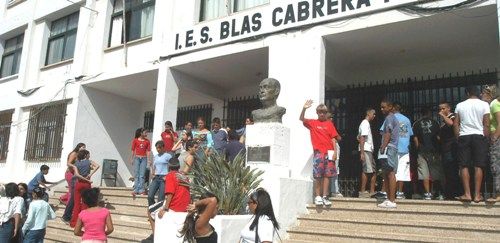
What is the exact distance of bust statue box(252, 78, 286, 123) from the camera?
7211 mm

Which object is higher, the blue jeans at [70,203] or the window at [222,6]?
the window at [222,6]

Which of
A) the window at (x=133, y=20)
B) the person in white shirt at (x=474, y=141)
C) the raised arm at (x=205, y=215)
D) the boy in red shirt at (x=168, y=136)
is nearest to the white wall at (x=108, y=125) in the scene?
the window at (x=133, y=20)

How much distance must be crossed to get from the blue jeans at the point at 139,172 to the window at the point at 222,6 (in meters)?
3.78

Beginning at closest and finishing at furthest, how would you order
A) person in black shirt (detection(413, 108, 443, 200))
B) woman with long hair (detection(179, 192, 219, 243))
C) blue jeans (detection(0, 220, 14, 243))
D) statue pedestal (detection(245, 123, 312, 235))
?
woman with long hair (detection(179, 192, 219, 243)) < statue pedestal (detection(245, 123, 312, 235)) < blue jeans (detection(0, 220, 14, 243)) < person in black shirt (detection(413, 108, 443, 200))

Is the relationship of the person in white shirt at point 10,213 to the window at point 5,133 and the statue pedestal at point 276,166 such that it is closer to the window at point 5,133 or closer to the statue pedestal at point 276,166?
the statue pedestal at point 276,166

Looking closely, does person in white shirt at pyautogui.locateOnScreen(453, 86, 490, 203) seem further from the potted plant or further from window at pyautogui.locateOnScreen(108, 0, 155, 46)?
window at pyautogui.locateOnScreen(108, 0, 155, 46)

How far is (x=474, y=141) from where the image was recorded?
615cm

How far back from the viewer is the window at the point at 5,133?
15609 millimetres

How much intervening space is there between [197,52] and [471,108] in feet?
20.8

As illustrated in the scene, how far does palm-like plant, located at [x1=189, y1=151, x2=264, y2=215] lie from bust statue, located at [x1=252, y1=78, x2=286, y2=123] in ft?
2.46

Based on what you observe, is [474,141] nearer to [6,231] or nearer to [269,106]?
[269,106]

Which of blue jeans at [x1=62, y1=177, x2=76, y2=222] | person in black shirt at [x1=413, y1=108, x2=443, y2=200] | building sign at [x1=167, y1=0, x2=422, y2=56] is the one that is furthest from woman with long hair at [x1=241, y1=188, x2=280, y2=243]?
blue jeans at [x1=62, y1=177, x2=76, y2=222]

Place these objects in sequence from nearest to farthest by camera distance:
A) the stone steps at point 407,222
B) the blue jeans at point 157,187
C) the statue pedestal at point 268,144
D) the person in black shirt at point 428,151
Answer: the stone steps at point 407,222, the statue pedestal at point 268,144, the person in black shirt at point 428,151, the blue jeans at point 157,187

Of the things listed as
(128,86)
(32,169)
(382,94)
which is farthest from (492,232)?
(32,169)
